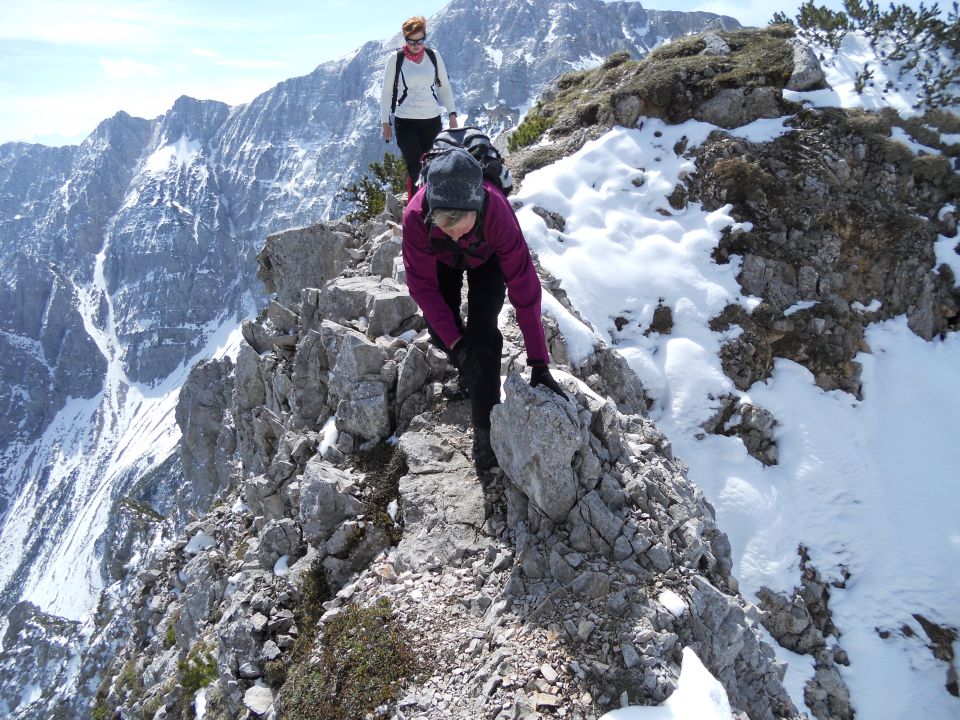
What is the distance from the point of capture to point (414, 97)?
10.4 m

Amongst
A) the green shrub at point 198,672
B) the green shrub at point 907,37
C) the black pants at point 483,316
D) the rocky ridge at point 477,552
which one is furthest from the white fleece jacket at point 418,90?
the green shrub at point 907,37

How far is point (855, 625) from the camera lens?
11430 mm

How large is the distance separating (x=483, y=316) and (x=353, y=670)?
13.2 feet

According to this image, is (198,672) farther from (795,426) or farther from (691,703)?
(795,426)

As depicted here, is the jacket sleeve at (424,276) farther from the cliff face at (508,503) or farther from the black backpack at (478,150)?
the cliff face at (508,503)

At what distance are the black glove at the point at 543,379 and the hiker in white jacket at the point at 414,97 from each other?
5.88 m

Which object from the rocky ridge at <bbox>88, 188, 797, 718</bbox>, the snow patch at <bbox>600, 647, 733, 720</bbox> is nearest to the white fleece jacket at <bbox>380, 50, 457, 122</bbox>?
the rocky ridge at <bbox>88, 188, 797, 718</bbox>

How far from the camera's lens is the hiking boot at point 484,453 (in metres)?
6.98

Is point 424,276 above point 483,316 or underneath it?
above

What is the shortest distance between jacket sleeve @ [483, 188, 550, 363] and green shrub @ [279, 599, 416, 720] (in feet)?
11.2

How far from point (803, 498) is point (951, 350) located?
774 centimetres

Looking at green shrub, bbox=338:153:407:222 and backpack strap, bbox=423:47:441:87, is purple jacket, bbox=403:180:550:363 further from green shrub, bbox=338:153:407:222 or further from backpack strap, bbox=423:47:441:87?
green shrub, bbox=338:153:407:222

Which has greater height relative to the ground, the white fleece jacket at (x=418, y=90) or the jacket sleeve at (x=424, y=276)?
the white fleece jacket at (x=418, y=90)

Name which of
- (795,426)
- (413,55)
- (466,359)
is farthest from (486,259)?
(795,426)
